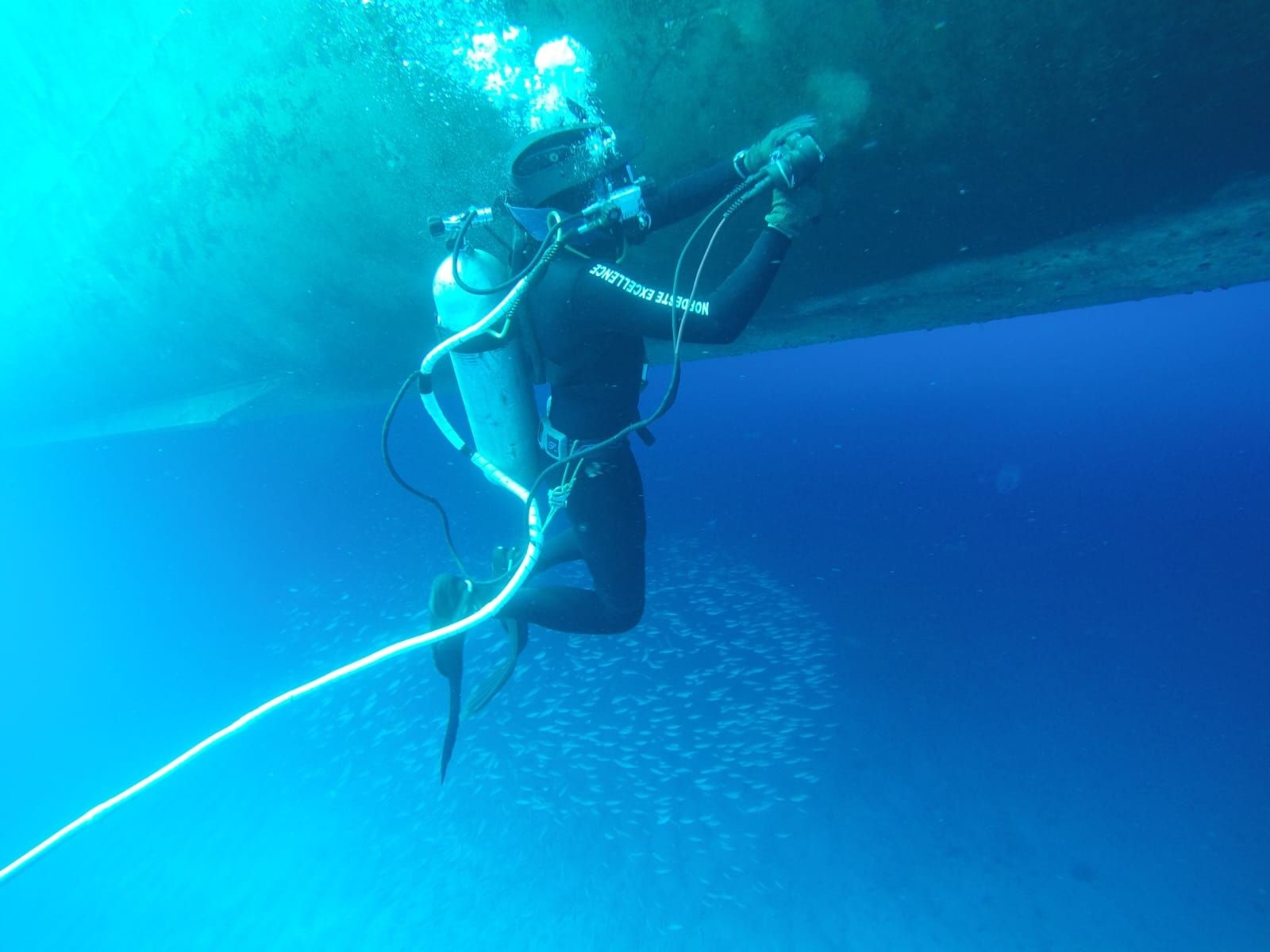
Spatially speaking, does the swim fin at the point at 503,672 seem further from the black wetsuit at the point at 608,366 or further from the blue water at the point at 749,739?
the blue water at the point at 749,739

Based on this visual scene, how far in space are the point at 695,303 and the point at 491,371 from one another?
1.04 m

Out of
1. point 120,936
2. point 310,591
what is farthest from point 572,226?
point 310,591

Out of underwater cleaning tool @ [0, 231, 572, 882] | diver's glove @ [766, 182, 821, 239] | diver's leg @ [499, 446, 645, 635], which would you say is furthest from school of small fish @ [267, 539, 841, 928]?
diver's glove @ [766, 182, 821, 239]

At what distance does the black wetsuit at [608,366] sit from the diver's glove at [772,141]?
0.37 ft

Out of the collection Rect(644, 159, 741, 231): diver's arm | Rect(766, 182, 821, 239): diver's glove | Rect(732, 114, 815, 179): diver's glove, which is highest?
Rect(644, 159, 741, 231): diver's arm

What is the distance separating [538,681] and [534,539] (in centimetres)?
363

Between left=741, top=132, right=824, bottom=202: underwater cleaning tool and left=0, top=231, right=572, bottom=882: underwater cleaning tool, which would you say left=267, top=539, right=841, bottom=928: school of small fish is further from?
left=741, top=132, right=824, bottom=202: underwater cleaning tool

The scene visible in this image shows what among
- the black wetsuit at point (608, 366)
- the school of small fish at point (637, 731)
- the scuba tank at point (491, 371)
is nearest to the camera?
the black wetsuit at point (608, 366)

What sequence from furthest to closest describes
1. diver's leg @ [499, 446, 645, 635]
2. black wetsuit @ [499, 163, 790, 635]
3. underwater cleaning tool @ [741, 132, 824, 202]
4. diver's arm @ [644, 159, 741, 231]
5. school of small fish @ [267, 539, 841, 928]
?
school of small fish @ [267, 539, 841, 928], diver's leg @ [499, 446, 645, 635], diver's arm @ [644, 159, 741, 231], black wetsuit @ [499, 163, 790, 635], underwater cleaning tool @ [741, 132, 824, 202]

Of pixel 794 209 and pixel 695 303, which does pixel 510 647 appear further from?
pixel 794 209

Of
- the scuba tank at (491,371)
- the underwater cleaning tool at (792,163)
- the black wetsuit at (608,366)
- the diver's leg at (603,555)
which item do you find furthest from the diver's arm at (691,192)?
the diver's leg at (603,555)

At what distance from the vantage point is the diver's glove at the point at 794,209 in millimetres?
1917

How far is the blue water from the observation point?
3.26m

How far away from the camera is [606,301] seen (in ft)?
6.59
